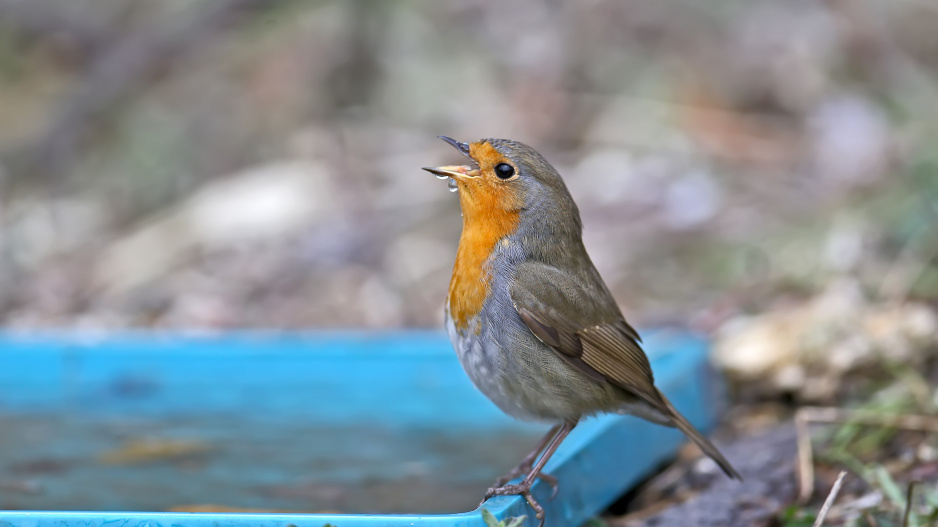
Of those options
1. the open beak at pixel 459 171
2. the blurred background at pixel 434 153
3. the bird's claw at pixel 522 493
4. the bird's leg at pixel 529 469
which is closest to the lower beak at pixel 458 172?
the open beak at pixel 459 171

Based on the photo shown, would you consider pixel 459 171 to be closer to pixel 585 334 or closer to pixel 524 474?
pixel 585 334

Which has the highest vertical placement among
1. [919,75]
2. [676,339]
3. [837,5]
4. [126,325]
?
[837,5]

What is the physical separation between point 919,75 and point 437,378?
213 inches

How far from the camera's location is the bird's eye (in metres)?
3.42

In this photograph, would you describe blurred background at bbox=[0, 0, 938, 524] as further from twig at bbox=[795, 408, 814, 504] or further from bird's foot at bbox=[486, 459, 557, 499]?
bird's foot at bbox=[486, 459, 557, 499]

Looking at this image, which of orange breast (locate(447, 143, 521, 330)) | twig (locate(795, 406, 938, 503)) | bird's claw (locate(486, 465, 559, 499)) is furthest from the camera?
twig (locate(795, 406, 938, 503))

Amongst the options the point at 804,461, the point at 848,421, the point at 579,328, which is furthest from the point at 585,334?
the point at 848,421

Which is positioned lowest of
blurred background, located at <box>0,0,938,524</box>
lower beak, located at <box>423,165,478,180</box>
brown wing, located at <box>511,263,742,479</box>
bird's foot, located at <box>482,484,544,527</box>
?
bird's foot, located at <box>482,484,544,527</box>

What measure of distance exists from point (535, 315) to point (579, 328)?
0.51ft

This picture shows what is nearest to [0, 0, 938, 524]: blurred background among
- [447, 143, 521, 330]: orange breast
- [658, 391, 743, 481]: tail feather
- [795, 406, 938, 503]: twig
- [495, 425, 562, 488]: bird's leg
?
[795, 406, 938, 503]: twig

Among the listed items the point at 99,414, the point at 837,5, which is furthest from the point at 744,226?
the point at 99,414

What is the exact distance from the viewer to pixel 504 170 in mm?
3424

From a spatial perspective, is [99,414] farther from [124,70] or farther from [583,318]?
[124,70]

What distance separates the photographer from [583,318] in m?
3.35
